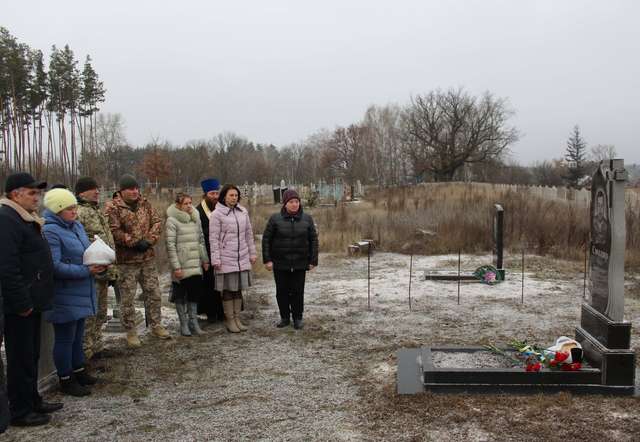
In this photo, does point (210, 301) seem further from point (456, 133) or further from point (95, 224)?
point (456, 133)

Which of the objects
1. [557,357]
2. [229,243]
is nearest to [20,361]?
[229,243]

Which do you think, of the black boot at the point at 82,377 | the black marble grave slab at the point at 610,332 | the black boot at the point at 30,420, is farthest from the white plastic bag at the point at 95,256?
the black marble grave slab at the point at 610,332

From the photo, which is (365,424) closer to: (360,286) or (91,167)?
(360,286)

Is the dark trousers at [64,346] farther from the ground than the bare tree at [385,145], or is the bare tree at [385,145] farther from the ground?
the bare tree at [385,145]

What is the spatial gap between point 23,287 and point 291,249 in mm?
3373

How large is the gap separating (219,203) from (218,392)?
2462mm

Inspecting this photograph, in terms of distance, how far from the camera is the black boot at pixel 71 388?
4.64 metres

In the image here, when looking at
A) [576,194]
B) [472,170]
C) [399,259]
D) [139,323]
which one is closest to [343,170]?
[472,170]

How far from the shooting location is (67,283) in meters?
4.54

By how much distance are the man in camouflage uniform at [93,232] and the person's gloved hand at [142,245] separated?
0.95ft

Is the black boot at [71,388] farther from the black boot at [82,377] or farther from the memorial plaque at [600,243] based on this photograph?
the memorial plaque at [600,243]

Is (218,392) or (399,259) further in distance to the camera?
(399,259)

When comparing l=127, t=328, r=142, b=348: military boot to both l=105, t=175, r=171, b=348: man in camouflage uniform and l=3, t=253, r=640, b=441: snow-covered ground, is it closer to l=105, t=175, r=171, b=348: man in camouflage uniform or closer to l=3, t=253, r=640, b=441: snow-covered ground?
l=105, t=175, r=171, b=348: man in camouflage uniform

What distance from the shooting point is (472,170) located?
63.2m
